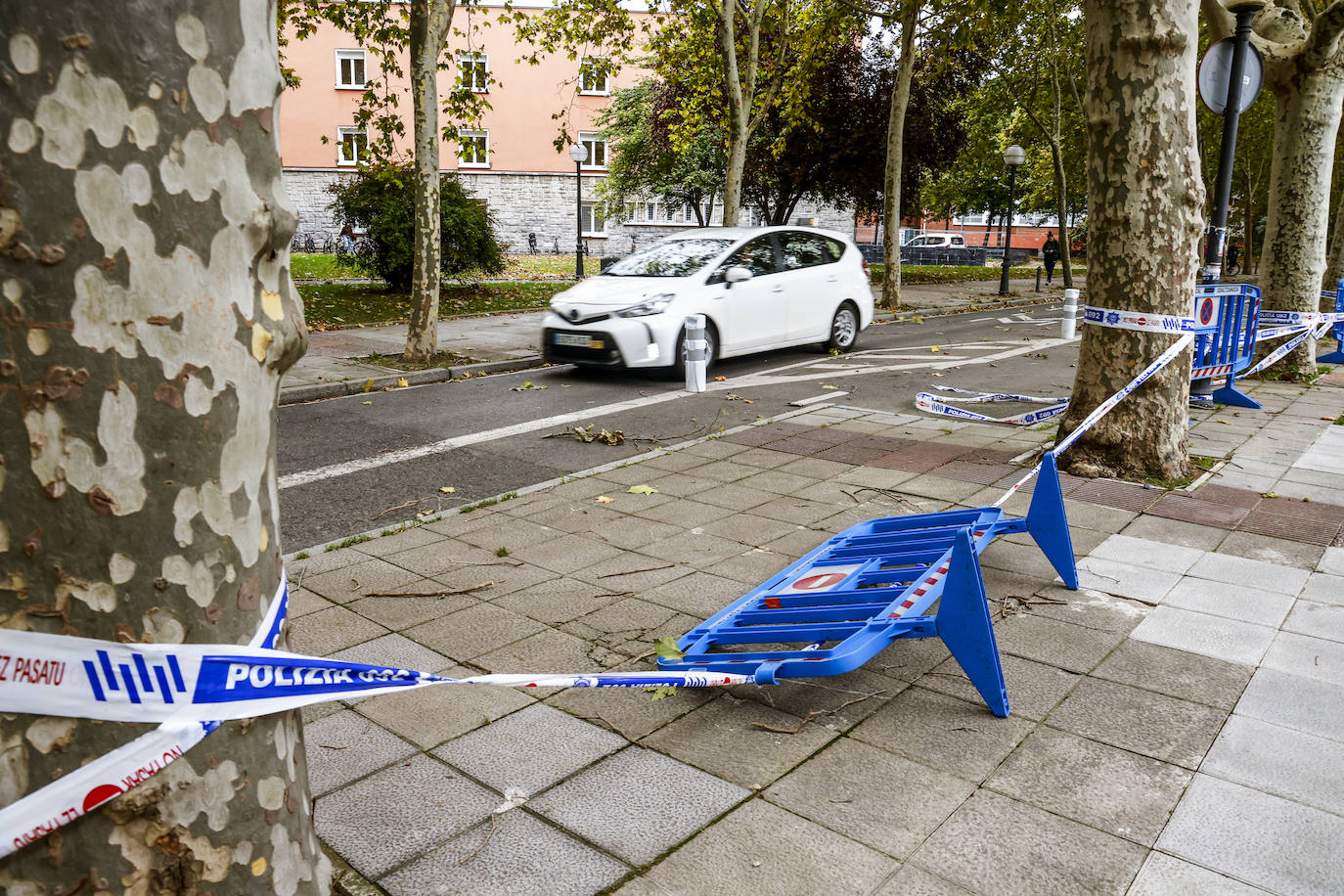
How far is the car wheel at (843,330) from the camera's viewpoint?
13398 mm

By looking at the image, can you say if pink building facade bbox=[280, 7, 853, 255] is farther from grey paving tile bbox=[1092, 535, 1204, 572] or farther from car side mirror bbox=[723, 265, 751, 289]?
grey paving tile bbox=[1092, 535, 1204, 572]

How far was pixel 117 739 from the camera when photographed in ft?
5.19

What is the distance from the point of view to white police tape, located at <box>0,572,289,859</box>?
1504 millimetres

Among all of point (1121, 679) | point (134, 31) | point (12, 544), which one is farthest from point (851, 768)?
point (134, 31)

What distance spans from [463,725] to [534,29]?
1510cm

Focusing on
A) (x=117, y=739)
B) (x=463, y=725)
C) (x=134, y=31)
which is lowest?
(x=463, y=725)

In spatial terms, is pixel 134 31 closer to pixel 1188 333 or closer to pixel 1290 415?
pixel 1188 333

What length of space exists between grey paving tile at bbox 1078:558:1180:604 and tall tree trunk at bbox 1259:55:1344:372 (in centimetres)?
858

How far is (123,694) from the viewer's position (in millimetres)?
1561

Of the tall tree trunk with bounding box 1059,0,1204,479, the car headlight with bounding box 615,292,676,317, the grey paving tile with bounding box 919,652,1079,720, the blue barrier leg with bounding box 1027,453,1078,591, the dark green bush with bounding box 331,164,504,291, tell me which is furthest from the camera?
the dark green bush with bounding box 331,164,504,291

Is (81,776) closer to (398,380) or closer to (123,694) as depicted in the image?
(123,694)

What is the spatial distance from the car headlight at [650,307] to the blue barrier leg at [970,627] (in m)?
7.71

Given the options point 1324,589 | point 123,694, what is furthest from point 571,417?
point 123,694

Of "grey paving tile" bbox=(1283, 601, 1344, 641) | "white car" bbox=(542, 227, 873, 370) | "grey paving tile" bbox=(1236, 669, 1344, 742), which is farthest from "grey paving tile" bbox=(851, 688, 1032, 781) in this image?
"white car" bbox=(542, 227, 873, 370)
